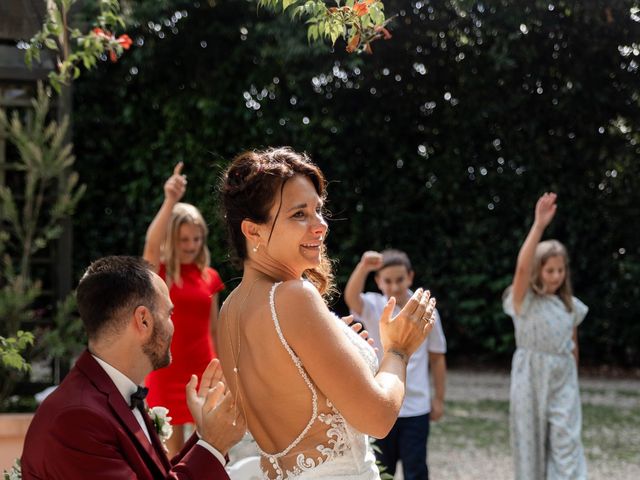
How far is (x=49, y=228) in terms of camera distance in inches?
286

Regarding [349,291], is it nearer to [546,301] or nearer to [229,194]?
[546,301]

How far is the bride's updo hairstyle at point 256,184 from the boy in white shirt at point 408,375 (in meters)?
2.67

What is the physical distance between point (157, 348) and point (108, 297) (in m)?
0.19

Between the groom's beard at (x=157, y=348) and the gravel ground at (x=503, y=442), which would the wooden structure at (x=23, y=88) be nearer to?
the groom's beard at (x=157, y=348)

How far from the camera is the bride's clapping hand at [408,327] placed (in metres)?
2.12

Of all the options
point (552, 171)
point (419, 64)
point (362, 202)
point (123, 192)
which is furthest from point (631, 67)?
point (123, 192)

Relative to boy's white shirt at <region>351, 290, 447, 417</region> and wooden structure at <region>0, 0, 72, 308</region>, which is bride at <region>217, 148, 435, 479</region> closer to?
wooden structure at <region>0, 0, 72, 308</region>

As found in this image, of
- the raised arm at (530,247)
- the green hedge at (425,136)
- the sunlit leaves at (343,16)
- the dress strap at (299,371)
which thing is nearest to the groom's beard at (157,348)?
the dress strap at (299,371)

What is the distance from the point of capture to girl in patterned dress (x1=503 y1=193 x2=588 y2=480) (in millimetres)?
5430

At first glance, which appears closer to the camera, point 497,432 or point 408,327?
point 408,327

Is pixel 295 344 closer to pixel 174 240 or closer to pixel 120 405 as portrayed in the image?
pixel 120 405


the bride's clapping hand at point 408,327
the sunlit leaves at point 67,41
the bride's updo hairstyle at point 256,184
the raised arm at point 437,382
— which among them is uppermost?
the sunlit leaves at point 67,41

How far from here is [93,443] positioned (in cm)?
207

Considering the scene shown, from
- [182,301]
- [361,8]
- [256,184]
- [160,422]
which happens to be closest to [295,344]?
[256,184]
